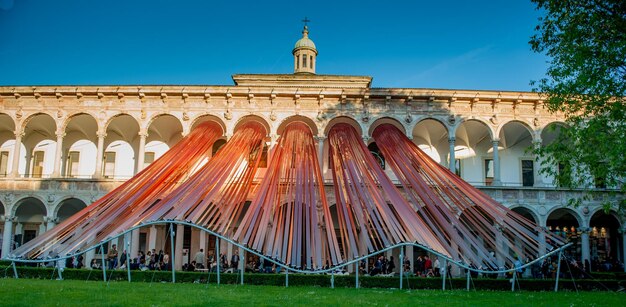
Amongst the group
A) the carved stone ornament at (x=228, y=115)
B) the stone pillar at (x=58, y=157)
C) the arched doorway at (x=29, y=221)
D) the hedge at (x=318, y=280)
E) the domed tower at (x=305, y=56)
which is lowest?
the hedge at (x=318, y=280)

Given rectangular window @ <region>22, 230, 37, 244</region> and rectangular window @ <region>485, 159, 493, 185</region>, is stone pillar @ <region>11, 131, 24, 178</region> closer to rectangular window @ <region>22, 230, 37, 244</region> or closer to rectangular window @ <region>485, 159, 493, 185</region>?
rectangular window @ <region>22, 230, 37, 244</region>

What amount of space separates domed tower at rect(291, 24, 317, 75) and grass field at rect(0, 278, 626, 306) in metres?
24.8

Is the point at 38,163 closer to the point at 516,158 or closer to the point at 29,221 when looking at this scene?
the point at 29,221

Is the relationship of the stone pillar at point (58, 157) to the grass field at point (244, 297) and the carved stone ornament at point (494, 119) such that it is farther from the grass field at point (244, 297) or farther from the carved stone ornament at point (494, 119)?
the carved stone ornament at point (494, 119)

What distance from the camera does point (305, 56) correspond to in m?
39.0

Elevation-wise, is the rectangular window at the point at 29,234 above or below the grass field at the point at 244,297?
above

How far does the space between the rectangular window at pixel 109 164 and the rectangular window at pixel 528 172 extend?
23.5m

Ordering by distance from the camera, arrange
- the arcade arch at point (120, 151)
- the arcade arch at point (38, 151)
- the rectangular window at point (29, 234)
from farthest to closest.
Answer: the arcade arch at point (38, 151) → the arcade arch at point (120, 151) → the rectangular window at point (29, 234)

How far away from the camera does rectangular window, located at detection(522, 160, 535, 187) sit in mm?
30688

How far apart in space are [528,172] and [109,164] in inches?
948

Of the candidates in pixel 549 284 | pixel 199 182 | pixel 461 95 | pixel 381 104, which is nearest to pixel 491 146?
pixel 461 95

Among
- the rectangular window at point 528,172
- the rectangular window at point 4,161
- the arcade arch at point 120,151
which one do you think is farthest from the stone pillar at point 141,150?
the rectangular window at point 528,172

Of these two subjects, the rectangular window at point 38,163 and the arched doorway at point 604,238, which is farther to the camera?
the rectangular window at point 38,163

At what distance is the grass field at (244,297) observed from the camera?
12.1 meters
